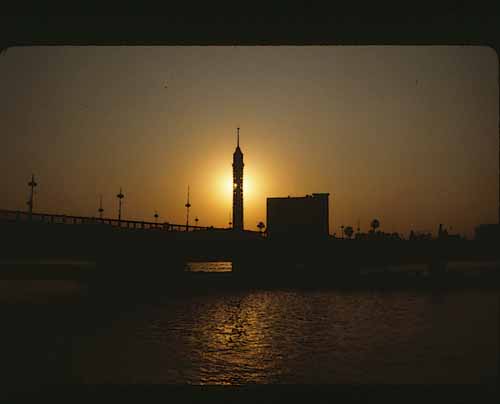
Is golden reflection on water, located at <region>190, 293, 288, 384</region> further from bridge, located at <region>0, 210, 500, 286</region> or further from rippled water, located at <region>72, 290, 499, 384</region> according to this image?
bridge, located at <region>0, 210, 500, 286</region>

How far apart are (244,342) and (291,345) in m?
1.85

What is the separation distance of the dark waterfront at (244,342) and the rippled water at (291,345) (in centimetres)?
4

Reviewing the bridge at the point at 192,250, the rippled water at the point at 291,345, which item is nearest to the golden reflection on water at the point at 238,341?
the rippled water at the point at 291,345

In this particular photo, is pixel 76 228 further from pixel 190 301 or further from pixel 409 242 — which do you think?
pixel 409 242

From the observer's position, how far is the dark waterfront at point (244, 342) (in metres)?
12.9

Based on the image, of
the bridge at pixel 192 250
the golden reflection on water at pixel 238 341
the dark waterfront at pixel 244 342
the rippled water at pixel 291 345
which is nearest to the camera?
the dark waterfront at pixel 244 342

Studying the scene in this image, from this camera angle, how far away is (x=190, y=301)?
36156 millimetres

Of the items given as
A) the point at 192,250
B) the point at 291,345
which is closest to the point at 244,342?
the point at 291,345

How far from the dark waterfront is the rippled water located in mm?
41

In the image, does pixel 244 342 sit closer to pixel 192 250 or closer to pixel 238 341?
pixel 238 341

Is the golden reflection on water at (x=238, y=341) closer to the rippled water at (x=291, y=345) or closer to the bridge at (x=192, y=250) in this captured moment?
the rippled water at (x=291, y=345)

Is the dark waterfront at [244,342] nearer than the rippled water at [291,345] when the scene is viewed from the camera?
Yes
